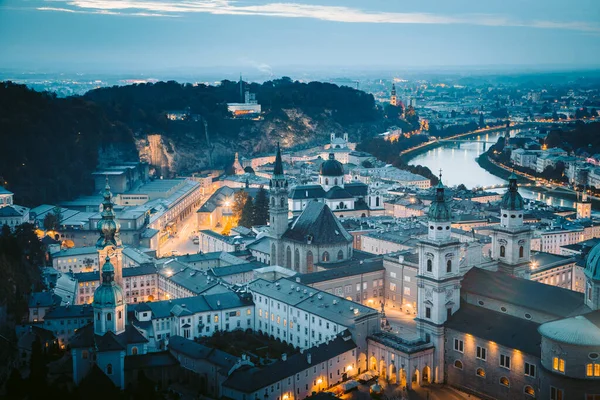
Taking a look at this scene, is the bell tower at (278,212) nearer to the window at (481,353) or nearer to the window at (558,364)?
the window at (481,353)

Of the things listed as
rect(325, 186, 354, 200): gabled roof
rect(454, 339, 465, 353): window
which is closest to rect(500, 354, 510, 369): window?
rect(454, 339, 465, 353): window

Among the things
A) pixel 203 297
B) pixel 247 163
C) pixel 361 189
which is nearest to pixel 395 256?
pixel 203 297

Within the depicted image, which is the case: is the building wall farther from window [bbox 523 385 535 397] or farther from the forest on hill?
the forest on hill

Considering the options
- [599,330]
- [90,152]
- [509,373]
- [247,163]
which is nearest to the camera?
[599,330]

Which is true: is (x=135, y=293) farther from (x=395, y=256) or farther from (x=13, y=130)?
(x=13, y=130)

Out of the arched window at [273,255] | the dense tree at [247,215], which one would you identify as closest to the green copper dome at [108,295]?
the arched window at [273,255]

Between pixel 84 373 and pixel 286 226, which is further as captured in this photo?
pixel 286 226

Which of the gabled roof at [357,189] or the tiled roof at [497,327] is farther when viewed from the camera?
the gabled roof at [357,189]
